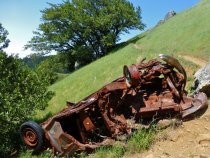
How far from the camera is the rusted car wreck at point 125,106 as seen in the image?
990 centimetres

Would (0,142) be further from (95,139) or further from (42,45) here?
(42,45)

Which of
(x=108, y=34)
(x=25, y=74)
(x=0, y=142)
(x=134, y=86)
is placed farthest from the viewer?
(x=108, y=34)

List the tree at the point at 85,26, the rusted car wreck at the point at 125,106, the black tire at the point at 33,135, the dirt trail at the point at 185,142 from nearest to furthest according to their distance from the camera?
1. the dirt trail at the point at 185,142
2. the rusted car wreck at the point at 125,106
3. the black tire at the point at 33,135
4. the tree at the point at 85,26

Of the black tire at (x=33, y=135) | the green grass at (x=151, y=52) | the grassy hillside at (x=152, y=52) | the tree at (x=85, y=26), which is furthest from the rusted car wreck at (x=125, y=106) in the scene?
the tree at (x=85, y=26)

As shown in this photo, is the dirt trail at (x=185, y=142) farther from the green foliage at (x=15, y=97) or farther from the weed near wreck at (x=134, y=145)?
the green foliage at (x=15, y=97)

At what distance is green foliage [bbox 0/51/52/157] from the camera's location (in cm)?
1719

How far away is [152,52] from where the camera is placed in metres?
36.9

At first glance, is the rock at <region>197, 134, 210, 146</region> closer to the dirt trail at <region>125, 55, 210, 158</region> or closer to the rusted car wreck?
the dirt trail at <region>125, 55, 210, 158</region>

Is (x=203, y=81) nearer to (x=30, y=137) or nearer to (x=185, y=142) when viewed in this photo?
(x=185, y=142)

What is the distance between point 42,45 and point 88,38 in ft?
23.3

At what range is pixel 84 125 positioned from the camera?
33.8ft

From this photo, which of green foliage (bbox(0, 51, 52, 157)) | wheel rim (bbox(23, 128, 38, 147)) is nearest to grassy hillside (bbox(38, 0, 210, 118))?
green foliage (bbox(0, 51, 52, 157))

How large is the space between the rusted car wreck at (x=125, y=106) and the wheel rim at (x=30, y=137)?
7.7 inches

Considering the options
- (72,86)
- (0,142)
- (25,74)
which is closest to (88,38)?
(72,86)
